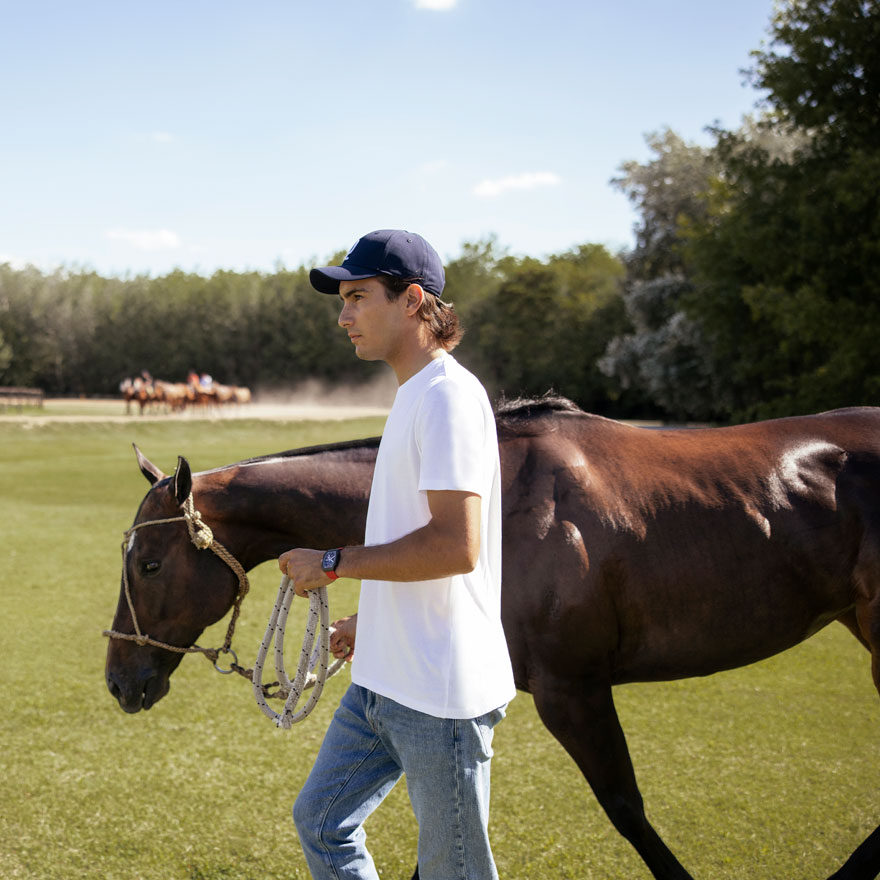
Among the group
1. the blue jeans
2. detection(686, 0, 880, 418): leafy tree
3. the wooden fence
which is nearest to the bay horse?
the blue jeans

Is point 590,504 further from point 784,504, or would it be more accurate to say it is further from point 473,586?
point 473,586

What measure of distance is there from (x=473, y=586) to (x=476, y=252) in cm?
7067

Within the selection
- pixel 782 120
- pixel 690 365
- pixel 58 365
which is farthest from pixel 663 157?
pixel 58 365

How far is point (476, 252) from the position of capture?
70750 millimetres

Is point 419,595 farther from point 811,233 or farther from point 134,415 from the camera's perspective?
point 134,415

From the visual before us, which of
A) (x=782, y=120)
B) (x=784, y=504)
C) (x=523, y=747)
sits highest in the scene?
(x=782, y=120)

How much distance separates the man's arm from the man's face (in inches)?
15.4

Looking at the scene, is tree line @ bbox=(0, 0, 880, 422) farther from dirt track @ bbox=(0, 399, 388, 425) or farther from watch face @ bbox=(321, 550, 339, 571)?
dirt track @ bbox=(0, 399, 388, 425)

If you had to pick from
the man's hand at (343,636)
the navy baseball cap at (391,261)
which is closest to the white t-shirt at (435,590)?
the navy baseball cap at (391,261)

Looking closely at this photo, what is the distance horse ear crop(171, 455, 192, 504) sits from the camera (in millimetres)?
2861

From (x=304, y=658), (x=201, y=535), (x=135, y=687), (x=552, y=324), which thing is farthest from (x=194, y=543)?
(x=552, y=324)

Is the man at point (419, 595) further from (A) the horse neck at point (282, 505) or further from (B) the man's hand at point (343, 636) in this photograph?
(A) the horse neck at point (282, 505)

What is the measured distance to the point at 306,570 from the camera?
194 centimetres

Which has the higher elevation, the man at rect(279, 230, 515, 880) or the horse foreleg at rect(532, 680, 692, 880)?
the man at rect(279, 230, 515, 880)
